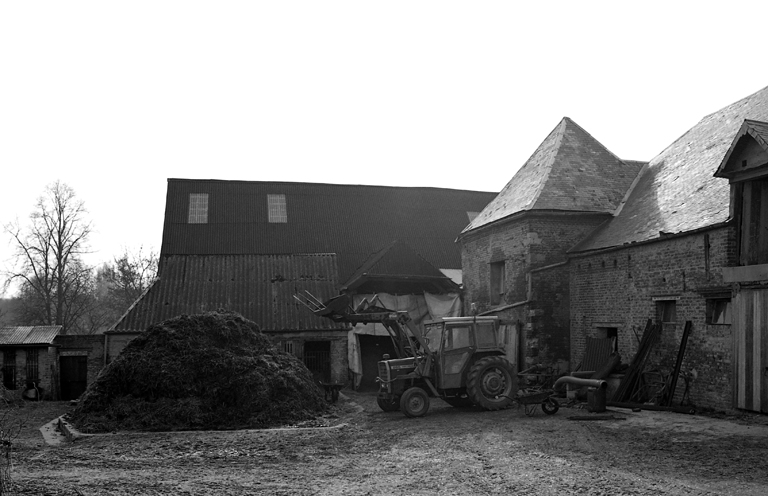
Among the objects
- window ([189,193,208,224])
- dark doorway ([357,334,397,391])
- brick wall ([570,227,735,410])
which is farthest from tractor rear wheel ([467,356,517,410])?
window ([189,193,208,224])

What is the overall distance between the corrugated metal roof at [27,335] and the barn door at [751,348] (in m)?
21.0

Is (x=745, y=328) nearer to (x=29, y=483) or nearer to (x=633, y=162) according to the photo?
(x=633, y=162)

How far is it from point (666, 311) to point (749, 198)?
11.6 feet

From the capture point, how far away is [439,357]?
54.3ft

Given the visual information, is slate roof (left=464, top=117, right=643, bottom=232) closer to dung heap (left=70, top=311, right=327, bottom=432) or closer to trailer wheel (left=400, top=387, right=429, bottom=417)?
trailer wheel (left=400, top=387, right=429, bottom=417)

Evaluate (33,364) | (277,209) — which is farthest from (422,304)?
(33,364)

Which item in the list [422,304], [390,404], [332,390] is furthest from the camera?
[422,304]

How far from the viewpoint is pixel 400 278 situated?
25.8m

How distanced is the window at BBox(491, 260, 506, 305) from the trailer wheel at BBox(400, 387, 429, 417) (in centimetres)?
769

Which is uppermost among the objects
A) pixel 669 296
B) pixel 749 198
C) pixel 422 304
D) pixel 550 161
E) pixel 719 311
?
pixel 550 161

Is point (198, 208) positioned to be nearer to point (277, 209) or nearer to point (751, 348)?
point (277, 209)

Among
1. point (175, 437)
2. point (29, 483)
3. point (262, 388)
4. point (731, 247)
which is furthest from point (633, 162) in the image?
point (29, 483)

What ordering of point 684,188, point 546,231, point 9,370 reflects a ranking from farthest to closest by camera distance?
point 9,370 < point 546,231 < point 684,188

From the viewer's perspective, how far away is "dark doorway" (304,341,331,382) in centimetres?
2420
